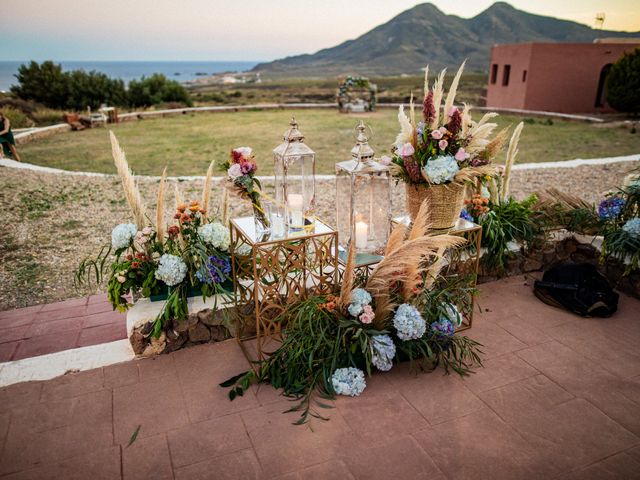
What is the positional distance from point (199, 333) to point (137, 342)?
398 mm

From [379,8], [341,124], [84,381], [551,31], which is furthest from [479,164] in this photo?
[551,31]

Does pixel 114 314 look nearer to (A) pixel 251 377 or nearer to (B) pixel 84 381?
(B) pixel 84 381

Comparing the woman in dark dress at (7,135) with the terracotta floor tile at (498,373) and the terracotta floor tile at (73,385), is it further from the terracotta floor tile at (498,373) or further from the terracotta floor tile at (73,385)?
the terracotta floor tile at (498,373)

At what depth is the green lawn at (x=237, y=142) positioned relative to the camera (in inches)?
386

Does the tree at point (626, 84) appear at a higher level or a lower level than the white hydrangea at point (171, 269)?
higher

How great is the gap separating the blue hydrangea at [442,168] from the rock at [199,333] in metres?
1.82

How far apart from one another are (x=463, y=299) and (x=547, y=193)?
209 cm

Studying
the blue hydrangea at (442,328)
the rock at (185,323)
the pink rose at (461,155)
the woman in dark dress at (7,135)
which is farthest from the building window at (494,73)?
the rock at (185,323)

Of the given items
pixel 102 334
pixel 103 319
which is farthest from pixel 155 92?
pixel 102 334

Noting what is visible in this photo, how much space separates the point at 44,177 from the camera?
7891 millimetres

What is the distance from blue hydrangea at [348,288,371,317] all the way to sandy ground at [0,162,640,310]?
2.71m

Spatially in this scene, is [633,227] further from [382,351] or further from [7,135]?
[7,135]

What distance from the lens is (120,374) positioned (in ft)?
9.22

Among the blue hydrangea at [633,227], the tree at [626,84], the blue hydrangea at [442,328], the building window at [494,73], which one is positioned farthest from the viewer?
the building window at [494,73]
